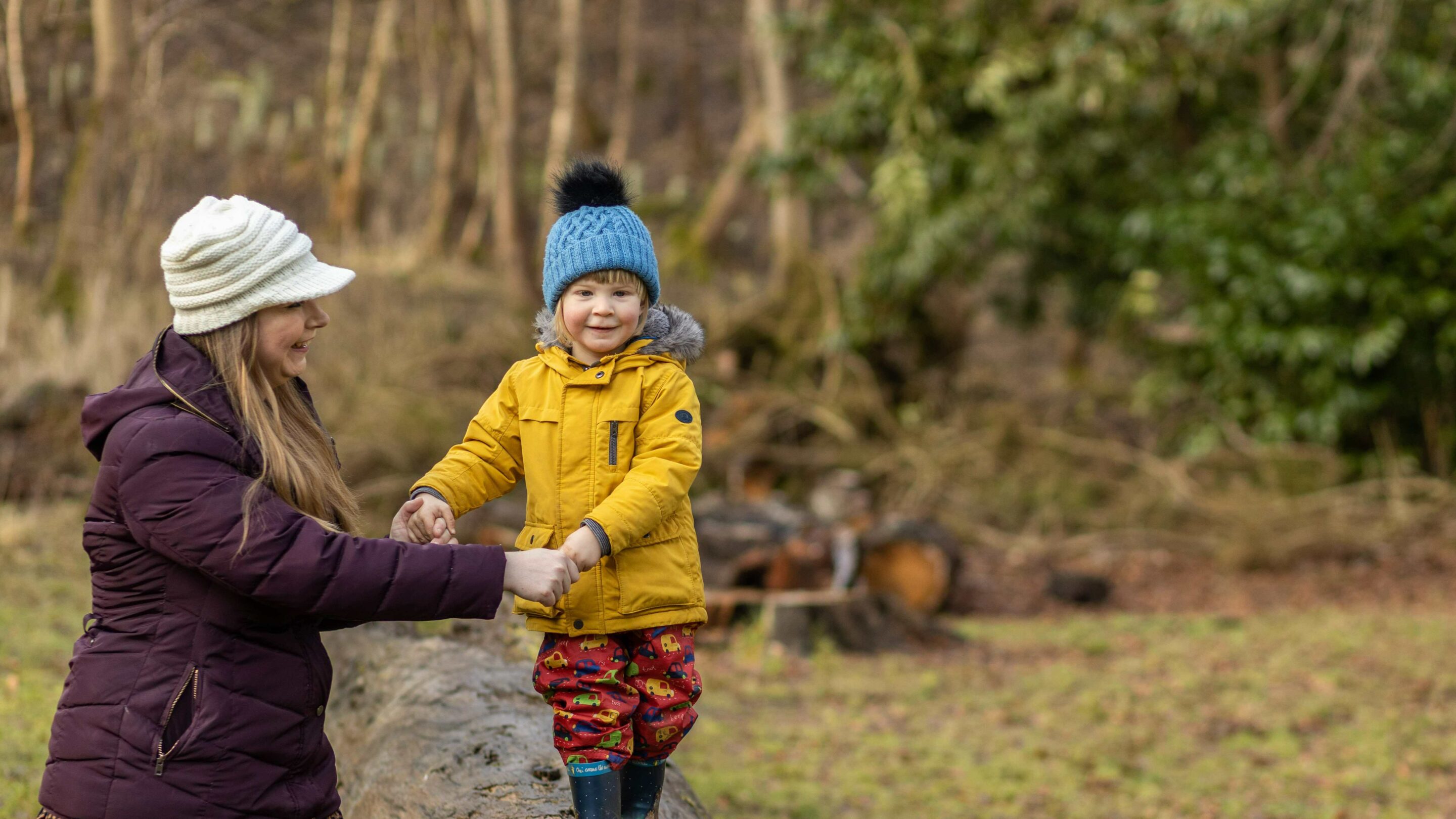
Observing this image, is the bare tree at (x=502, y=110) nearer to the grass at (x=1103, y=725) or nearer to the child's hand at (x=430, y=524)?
the grass at (x=1103, y=725)

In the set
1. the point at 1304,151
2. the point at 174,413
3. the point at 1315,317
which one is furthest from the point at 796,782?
the point at 1304,151

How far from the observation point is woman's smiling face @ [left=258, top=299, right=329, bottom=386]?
2.47 meters

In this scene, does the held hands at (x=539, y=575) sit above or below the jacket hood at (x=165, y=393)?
below

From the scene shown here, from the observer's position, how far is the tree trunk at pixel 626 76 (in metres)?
23.4

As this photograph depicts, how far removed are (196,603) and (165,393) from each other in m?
0.38

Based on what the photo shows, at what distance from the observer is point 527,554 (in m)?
2.47

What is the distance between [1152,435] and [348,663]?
9.40 meters

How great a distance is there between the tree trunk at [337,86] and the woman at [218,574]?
16.7 metres

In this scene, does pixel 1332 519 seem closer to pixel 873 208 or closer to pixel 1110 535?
pixel 1110 535

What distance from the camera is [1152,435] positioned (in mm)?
12102

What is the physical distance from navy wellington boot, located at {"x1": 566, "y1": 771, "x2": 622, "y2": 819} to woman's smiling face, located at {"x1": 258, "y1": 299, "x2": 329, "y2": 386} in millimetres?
1011

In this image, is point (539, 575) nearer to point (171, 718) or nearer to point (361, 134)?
point (171, 718)

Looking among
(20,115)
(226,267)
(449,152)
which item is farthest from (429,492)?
(449,152)

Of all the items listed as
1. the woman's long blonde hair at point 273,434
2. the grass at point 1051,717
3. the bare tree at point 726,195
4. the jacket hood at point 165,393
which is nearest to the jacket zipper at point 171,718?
the woman's long blonde hair at point 273,434
